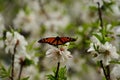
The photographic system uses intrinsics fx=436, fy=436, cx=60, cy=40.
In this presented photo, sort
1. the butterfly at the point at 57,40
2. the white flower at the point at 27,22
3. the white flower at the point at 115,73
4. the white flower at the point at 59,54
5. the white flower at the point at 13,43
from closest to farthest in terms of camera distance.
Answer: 1. the butterfly at the point at 57,40
2. the white flower at the point at 59,54
3. the white flower at the point at 115,73
4. the white flower at the point at 13,43
5. the white flower at the point at 27,22

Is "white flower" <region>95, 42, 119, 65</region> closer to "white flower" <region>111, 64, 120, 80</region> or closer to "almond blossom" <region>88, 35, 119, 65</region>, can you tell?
"almond blossom" <region>88, 35, 119, 65</region>

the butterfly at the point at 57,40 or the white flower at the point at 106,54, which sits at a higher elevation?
the butterfly at the point at 57,40

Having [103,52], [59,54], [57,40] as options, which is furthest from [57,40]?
[103,52]

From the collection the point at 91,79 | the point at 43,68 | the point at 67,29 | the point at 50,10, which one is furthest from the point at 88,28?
the point at 91,79

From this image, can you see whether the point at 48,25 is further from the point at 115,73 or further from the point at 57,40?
the point at 57,40

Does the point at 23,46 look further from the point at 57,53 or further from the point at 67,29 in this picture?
the point at 67,29

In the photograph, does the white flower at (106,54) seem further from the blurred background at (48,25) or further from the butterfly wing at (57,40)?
the blurred background at (48,25)

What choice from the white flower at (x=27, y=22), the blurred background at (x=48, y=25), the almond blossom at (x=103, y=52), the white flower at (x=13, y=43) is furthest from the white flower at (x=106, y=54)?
the white flower at (x=27, y=22)

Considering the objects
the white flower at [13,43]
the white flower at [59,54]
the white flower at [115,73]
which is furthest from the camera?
→ the white flower at [13,43]
